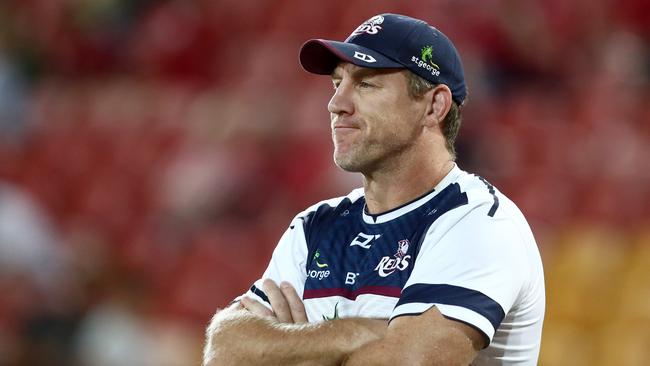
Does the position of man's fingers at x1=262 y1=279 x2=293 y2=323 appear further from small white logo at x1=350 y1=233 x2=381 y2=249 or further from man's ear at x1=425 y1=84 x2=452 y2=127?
man's ear at x1=425 y1=84 x2=452 y2=127

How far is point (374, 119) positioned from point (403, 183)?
0.60ft

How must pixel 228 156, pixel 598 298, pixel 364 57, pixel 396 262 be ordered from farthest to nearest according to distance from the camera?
pixel 228 156, pixel 598 298, pixel 364 57, pixel 396 262

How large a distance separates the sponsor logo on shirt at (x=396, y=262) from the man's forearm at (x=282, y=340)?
0.15m

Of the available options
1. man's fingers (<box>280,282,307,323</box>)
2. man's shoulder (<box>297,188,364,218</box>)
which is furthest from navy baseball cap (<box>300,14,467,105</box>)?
man's fingers (<box>280,282,307,323</box>)

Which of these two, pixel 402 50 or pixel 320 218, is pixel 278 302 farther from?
pixel 402 50

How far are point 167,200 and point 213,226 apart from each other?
579 mm

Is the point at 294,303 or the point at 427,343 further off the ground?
the point at 294,303

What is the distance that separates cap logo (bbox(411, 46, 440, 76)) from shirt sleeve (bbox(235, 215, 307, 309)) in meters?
0.55

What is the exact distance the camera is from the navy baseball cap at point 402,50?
300 cm

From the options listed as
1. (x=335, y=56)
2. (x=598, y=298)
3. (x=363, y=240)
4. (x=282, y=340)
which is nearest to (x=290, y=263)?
(x=363, y=240)

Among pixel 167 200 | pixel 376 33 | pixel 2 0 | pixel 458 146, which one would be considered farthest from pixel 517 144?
pixel 2 0

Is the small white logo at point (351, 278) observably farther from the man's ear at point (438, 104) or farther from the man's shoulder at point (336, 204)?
the man's ear at point (438, 104)

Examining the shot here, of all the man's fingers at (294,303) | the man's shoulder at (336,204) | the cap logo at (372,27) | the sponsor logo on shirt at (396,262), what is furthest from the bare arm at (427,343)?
the cap logo at (372,27)

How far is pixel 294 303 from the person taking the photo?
3027 millimetres
